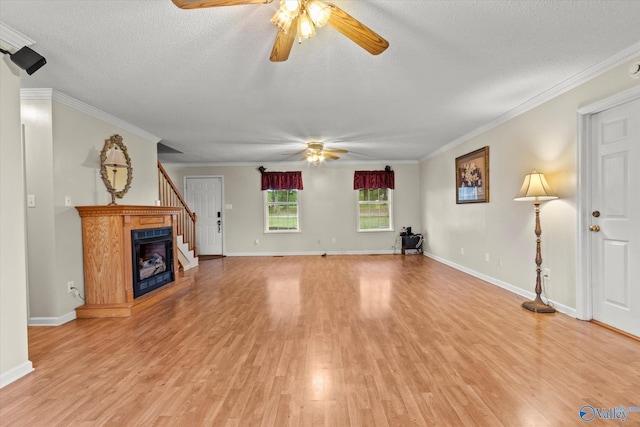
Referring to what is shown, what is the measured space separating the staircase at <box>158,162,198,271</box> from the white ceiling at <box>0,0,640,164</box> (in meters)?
1.52

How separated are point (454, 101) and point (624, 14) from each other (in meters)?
1.70

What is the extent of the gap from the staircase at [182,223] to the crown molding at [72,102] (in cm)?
133

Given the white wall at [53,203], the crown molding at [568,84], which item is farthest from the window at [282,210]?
the white wall at [53,203]

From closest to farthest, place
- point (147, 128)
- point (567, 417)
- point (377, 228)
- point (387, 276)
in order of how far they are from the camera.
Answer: point (567, 417), point (147, 128), point (387, 276), point (377, 228)

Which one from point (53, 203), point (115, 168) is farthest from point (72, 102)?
point (53, 203)

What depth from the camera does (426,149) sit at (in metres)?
6.68

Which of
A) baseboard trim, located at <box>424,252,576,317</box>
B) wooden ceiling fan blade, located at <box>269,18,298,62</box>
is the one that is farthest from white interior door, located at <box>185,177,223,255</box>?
wooden ceiling fan blade, located at <box>269,18,298,62</box>

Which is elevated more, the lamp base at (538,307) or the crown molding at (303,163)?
the crown molding at (303,163)

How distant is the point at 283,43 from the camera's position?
202 cm

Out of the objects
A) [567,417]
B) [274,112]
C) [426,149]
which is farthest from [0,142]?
[426,149]

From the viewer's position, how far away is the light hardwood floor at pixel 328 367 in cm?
177

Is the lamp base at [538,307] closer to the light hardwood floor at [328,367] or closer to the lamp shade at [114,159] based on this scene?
the light hardwood floor at [328,367]

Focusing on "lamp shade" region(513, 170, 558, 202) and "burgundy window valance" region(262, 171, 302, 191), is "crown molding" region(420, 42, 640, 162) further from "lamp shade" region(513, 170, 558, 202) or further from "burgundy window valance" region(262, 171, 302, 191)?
"burgundy window valance" region(262, 171, 302, 191)

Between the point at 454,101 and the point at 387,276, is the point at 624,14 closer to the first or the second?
the point at 454,101
